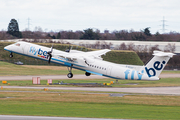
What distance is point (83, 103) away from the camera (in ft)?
121

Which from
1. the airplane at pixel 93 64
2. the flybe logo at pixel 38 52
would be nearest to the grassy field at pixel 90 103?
the airplane at pixel 93 64

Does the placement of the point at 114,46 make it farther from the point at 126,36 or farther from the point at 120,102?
the point at 120,102

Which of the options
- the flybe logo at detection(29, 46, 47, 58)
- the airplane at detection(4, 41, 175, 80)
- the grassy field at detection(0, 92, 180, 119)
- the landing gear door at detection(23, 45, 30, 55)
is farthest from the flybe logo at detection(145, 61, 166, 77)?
the landing gear door at detection(23, 45, 30, 55)

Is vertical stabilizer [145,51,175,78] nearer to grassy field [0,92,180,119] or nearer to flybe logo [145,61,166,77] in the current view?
flybe logo [145,61,166,77]

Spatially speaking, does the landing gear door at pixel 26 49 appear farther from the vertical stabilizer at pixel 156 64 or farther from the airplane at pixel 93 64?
the vertical stabilizer at pixel 156 64

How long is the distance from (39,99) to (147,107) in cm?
1504

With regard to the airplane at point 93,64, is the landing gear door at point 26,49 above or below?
above

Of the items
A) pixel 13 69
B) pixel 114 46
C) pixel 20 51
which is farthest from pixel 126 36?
pixel 20 51

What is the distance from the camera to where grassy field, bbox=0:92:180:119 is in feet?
101

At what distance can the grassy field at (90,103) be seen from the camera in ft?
101

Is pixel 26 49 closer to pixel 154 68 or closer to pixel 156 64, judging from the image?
pixel 154 68

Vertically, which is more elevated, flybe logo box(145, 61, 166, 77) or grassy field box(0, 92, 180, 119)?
flybe logo box(145, 61, 166, 77)

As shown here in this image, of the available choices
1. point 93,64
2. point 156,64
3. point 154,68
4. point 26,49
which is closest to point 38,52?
point 26,49

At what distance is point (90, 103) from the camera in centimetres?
3722
